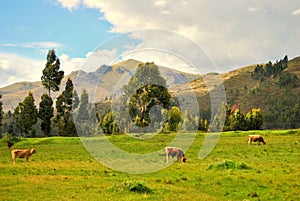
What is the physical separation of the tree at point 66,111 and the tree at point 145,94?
25325mm

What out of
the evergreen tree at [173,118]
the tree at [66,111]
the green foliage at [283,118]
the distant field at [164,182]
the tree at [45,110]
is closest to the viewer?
the distant field at [164,182]

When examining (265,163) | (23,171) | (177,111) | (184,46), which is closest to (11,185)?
(23,171)

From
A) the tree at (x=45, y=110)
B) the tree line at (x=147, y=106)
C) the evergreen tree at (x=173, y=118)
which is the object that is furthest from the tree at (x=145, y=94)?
the tree at (x=45, y=110)

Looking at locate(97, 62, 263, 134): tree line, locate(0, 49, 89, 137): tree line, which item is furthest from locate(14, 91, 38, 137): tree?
locate(97, 62, 263, 134): tree line

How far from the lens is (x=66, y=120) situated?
82625 mm

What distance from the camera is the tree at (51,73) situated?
3232 inches

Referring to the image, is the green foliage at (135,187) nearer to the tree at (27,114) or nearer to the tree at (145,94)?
the tree at (145,94)

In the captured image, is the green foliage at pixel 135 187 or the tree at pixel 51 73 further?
the tree at pixel 51 73

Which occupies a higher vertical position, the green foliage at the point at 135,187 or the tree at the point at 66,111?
the tree at the point at 66,111

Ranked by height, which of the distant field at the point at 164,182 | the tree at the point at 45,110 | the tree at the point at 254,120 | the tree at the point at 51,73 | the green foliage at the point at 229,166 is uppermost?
the tree at the point at 51,73

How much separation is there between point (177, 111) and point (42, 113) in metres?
29.3

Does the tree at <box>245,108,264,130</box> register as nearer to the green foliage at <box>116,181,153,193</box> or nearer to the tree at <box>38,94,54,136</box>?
the tree at <box>38,94,54,136</box>

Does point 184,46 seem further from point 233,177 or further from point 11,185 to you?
point 11,185

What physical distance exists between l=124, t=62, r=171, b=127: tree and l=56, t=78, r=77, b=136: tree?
25325mm
